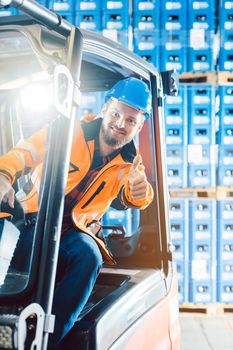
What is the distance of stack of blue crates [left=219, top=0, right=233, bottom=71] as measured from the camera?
5273 millimetres

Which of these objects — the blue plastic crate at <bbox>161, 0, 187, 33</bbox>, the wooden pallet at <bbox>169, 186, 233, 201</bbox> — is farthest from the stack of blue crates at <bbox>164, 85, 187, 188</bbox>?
the blue plastic crate at <bbox>161, 0, 187, 33</bbox>

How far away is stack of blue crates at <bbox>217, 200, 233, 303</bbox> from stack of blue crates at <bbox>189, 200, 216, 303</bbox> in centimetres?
6

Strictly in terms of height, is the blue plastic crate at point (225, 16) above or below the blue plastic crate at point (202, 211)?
above

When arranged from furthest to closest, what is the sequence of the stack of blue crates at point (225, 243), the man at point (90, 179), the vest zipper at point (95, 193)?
the stack of blue crates at point (225, 243), the vest zipper at point (95, 193), the man at point (90, 179)

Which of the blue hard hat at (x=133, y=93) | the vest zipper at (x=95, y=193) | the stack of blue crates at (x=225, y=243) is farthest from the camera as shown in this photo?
the stack of blue crates at (x=225, y=243)

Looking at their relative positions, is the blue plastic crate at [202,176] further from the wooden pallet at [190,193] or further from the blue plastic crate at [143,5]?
the blue plastic crate at [143,5]

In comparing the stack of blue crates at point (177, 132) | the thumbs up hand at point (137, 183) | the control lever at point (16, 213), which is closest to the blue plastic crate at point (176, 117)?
the stack of blue crates at point (177, 132)

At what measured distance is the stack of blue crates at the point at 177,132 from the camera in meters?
5.30

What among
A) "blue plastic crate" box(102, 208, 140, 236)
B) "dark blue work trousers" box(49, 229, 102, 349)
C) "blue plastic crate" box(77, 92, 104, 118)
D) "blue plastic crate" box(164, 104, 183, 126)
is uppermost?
"blue plastic crate" box(77, 92, 104, 118)

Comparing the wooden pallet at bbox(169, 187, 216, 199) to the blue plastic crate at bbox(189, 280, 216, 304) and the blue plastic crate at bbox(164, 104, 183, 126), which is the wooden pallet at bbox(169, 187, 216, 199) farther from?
the blue plastic crate at bbox(189, 280, 216, 304)

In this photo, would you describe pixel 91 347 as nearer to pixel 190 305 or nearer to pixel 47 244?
pixel 47 244

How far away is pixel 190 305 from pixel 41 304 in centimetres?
424

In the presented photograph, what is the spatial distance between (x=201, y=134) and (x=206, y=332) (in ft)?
6.87

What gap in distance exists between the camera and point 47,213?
1.48 meters
